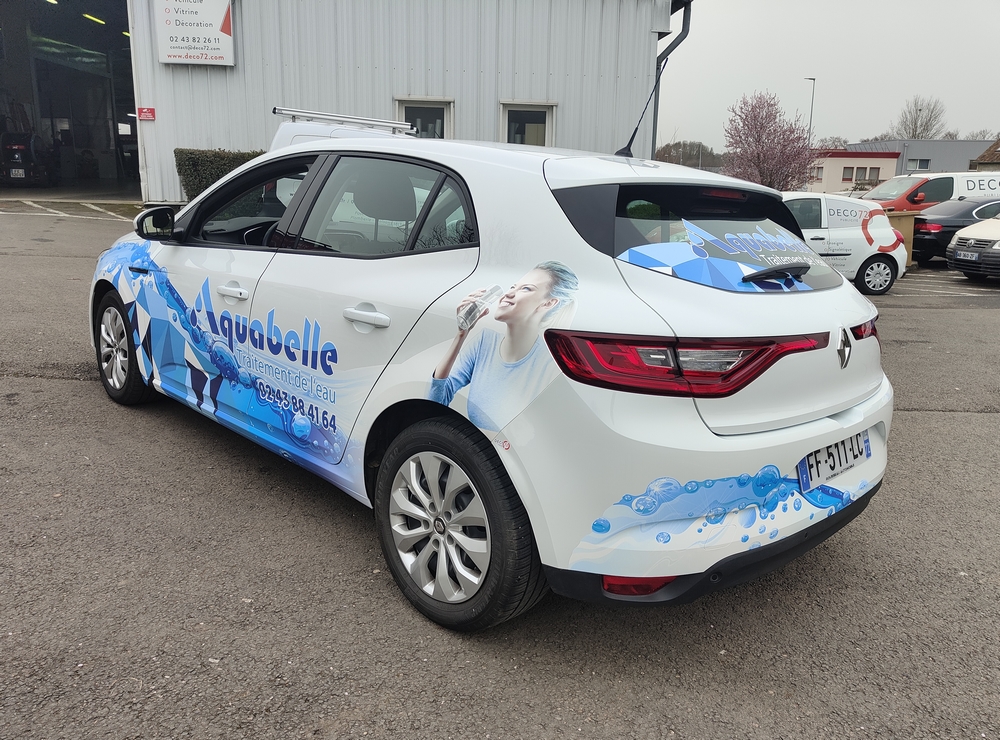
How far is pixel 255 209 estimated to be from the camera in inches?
151

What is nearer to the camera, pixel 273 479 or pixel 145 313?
pixel 273 479

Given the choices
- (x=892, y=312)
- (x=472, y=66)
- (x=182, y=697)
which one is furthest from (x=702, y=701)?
(x=472, y=66)

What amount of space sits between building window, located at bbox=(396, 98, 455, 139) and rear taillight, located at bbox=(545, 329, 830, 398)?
14.5 meters

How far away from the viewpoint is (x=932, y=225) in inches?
633

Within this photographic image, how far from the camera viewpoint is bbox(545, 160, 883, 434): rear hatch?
2.24 m

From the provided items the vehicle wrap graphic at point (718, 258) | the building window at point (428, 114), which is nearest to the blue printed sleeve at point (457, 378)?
the vehicle wrap graphic at point (718, 258)

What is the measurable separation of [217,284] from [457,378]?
5.78ft

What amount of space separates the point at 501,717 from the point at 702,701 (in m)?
0.64

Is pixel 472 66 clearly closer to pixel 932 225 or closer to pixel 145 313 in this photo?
pixel 932 225

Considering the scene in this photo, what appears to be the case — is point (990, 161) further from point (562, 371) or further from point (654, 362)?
point (562, 371)

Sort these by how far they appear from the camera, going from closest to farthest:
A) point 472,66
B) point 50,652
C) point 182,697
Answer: point 182,697, point 50,652, point 472,66

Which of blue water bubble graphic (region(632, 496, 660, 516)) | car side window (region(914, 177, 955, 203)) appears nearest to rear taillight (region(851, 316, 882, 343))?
blue water bubble graphic (region(632, 496, 660, 516))

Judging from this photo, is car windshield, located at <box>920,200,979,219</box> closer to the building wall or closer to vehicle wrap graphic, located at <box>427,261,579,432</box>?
vehicle wrap graphic, located at <box>427,261,579,432</box>

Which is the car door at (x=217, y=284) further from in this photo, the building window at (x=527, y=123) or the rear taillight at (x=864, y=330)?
the building window at (x=527, y=123)
